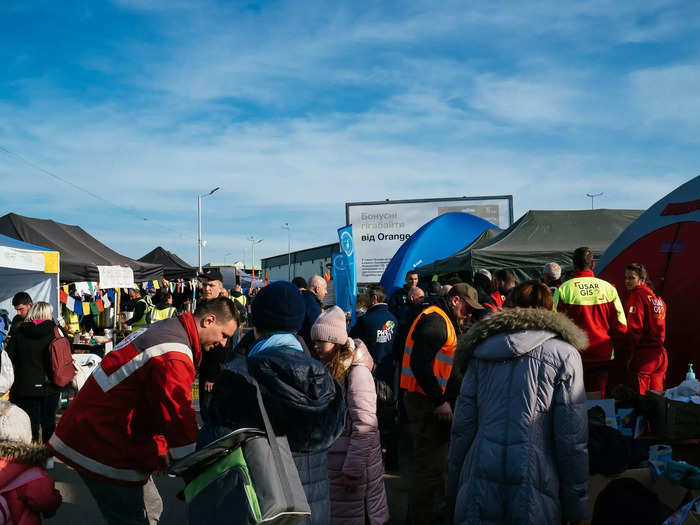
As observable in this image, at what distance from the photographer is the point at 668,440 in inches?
171

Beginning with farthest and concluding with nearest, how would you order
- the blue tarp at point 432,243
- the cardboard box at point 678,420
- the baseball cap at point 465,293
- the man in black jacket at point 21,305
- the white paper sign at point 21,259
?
the blue tarp at point 432,243
the white paper sign at point 21,259
the man in black jacket at point 21,305
the baseball cap at point 465,293
the cardboard box at point 678,420

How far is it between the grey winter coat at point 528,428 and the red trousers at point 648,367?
3.27 meters

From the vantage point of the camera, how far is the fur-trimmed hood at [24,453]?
3.08 m

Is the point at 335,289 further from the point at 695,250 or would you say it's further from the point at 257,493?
the point at 257,493

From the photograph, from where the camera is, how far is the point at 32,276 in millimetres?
11078

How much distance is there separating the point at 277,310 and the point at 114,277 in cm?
982

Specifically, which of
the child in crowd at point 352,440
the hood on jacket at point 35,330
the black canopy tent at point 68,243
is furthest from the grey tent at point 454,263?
the child in crowd at point 352,440

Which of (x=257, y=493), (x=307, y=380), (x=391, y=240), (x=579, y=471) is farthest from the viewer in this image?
(x=391, y=240)

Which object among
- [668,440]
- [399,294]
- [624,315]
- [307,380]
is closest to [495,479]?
[307,380]

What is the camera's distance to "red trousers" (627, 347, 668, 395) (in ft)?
19.3

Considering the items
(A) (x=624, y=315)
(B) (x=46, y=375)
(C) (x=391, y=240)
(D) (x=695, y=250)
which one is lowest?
(B) (x=46, y=375)

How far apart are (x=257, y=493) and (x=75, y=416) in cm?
147

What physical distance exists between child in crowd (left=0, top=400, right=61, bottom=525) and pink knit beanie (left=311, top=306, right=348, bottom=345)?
1603 mm

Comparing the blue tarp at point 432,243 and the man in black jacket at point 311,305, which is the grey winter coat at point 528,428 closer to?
the man in black jacket at point 311,305
